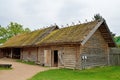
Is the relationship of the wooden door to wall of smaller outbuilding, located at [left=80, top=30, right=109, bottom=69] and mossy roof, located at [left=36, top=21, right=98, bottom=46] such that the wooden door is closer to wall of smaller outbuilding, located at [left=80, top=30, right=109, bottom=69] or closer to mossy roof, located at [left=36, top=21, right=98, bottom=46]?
mossy roof, located at [left=36, top=21, right=98, bottom=46]

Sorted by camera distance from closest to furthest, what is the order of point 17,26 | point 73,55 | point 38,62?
point 73,55
point 38,62
point 17,26

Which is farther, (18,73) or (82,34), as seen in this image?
(82,34)

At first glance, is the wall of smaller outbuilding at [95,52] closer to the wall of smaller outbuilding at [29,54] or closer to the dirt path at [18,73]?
the dirt path at [18,73]

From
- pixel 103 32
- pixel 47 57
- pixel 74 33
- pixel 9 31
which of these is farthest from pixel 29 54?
pixel 9 31

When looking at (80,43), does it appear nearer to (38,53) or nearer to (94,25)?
(94,25)

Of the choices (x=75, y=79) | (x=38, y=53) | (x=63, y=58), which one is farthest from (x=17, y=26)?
(x=75, y=79)

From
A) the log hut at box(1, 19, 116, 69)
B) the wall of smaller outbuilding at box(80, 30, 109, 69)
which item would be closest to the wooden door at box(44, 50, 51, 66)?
the log hut at box(1, 19, 116, 69)

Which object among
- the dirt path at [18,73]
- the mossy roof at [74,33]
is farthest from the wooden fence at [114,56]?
the dirt path at [18,73]

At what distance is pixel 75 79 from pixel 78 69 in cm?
657

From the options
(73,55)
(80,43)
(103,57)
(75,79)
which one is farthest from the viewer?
(103,57)

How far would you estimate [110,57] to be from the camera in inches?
1149

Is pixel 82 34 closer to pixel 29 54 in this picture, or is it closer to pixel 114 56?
pixel 114 56

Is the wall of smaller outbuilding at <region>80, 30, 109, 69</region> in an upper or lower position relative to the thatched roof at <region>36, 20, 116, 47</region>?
lower

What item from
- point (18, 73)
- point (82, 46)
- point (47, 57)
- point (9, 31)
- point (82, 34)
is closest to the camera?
point (18, 73)
